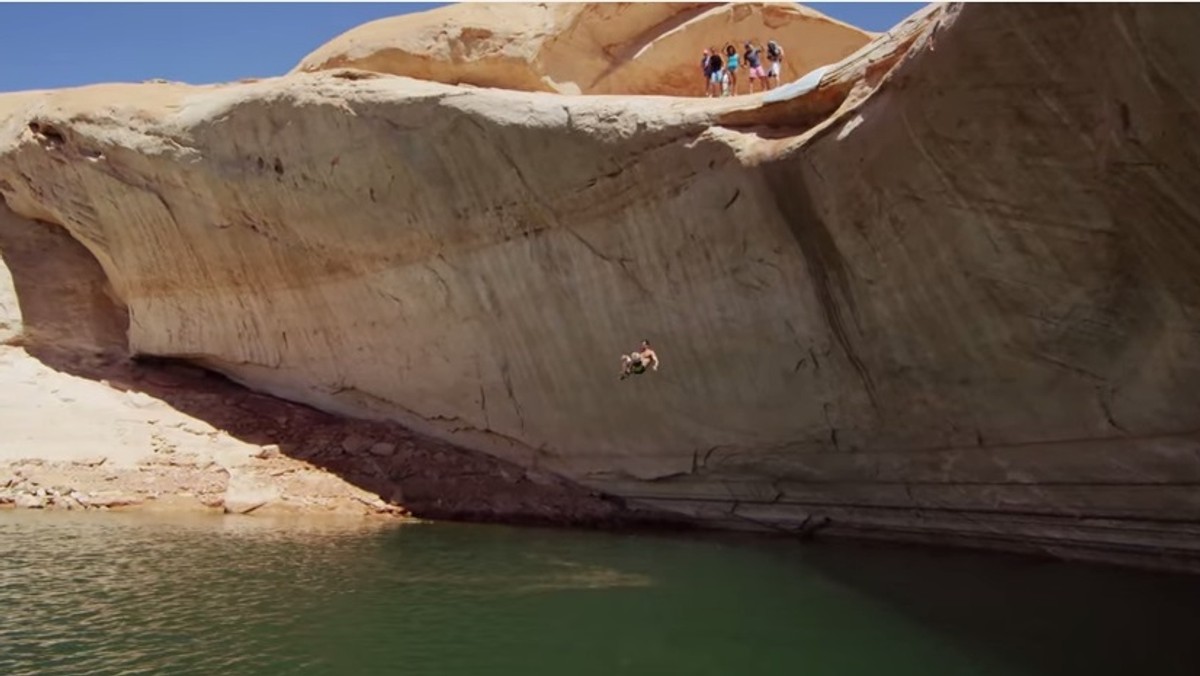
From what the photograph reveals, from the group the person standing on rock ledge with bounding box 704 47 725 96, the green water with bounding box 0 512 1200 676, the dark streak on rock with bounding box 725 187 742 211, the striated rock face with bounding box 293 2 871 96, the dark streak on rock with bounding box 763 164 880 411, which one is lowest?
the green water with bounding box 0 512 1200 676

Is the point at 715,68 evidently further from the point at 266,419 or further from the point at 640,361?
the point at 266,419

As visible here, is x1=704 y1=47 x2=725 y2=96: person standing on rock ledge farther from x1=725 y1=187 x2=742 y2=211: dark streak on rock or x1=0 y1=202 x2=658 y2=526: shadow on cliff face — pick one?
x1=0 y1=202 x2=658 y2=526: shadow on cliff face

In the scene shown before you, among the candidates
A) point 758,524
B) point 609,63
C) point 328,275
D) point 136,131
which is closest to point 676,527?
point 758,524

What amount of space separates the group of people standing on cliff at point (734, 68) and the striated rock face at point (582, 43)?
0.58 metres

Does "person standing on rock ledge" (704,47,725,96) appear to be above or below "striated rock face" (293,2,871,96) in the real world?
below

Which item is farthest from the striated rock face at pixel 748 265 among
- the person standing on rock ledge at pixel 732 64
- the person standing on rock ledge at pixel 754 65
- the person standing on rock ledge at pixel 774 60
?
the person standing on rock ledge at pixel 774 60

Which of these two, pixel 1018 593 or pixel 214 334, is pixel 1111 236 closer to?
pixel 1018 593

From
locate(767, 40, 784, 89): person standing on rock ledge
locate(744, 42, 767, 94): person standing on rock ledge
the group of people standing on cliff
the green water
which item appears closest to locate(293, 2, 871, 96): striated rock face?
the group of people standing on cliff

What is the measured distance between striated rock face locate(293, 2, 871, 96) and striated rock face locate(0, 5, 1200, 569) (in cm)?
61

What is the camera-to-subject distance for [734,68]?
45.4 feet

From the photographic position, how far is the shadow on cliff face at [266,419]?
42.5 ft

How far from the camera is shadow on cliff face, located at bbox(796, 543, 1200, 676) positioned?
6.73 metres

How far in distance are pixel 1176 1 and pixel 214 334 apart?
46.2ft

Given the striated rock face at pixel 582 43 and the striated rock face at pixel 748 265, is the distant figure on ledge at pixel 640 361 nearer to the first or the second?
the striated rock face at pixel 748 265
